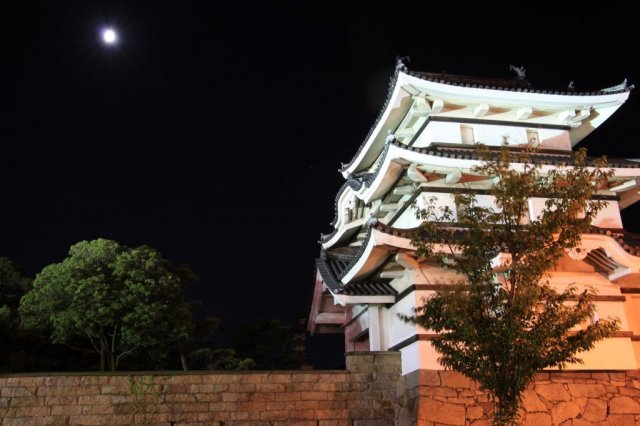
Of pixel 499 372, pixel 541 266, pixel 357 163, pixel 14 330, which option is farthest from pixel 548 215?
pixel 14 330

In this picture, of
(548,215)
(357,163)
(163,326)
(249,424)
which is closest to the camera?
(548,215)

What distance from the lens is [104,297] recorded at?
630 inches

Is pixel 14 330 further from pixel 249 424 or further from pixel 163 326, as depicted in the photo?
pixel 249 424

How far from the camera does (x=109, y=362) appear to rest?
1770cm

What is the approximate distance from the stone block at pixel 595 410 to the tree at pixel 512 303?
10.8 feet

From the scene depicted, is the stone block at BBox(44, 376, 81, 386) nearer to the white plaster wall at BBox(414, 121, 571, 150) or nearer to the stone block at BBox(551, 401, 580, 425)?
the stone block at BBox(551, 401, 580, 425)

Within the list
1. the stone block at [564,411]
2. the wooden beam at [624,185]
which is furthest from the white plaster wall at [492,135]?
the stone block at [564,411]

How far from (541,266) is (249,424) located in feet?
21.3

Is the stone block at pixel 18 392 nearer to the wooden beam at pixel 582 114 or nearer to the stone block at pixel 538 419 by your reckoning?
the stone block at pixel 538 419

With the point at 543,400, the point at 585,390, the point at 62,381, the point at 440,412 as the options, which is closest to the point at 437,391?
the point at 440,412

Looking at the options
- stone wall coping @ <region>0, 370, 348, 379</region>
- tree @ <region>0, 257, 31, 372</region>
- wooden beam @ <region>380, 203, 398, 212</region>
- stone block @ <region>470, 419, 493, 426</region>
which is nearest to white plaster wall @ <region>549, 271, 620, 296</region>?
stone block @ <region>470, 419, 493, 426</region>

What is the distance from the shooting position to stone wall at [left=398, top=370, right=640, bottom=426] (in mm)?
11883

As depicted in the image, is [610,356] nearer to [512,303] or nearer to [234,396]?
[512,303]

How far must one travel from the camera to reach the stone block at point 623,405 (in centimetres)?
1260
